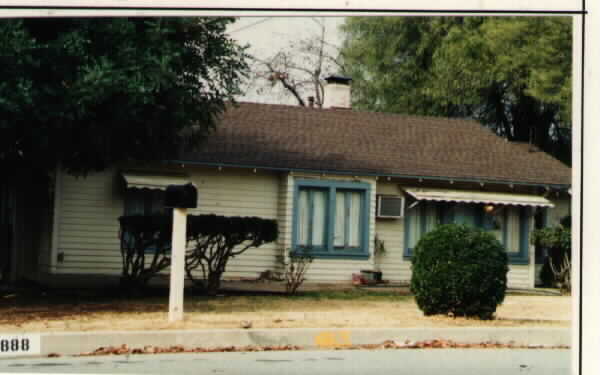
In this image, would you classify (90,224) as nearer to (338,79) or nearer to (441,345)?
(338,79)

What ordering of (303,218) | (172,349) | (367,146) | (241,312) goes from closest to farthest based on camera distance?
(172,349), (241,312), (303,218), (367,146)

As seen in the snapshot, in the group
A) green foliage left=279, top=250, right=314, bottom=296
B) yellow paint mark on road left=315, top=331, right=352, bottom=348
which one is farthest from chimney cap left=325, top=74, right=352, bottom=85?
yellow paint mark on road left=315, top=331, right=352, bottom=348

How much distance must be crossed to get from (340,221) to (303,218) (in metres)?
0.81

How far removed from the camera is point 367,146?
830 inches

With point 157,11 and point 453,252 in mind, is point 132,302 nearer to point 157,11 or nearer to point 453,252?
point 453,252

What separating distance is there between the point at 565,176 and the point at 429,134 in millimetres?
3348

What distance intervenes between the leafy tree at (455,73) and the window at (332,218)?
731cm

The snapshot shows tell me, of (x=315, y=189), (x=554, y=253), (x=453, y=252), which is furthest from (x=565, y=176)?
(x=453, y=252)

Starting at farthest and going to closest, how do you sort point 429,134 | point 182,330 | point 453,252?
point 429,134, point 453,252, point 182,330

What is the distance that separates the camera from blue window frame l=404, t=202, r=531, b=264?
2055cm

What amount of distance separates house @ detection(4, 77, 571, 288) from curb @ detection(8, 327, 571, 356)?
8.28 metres

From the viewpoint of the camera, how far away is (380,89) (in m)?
28.0

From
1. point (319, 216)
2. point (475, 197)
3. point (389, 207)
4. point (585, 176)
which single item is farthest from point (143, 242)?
point (475, 197)

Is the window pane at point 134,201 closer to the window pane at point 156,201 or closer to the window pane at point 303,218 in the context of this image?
the window pane at point 156,201
